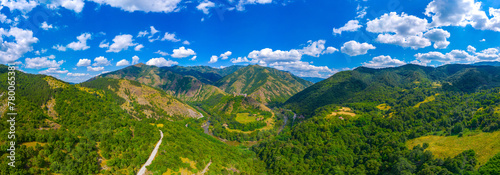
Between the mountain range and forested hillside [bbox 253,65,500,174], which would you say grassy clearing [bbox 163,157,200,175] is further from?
forested hillside [bbox 253,65,500,174]

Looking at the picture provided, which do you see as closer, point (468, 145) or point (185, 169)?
point (185, 169)

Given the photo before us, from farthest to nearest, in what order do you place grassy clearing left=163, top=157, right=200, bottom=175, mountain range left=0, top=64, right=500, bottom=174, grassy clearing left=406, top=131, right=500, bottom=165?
1. grassy clearing left=406, top=131, right=500, bottom=165
2. grassy clearing left=163, top=157, right=200, bottom=175
3. mountain range left=0, top=64, right=500, bottom=174

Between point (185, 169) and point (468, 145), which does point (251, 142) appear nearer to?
point (185, 169)

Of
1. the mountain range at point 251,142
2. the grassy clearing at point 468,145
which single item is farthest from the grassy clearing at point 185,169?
the grassy clearing at point 468,145

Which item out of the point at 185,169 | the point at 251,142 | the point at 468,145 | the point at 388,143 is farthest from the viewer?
the point at 251,142

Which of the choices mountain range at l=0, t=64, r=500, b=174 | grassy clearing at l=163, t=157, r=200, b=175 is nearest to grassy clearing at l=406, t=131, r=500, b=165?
mountain range at l=0, t=64, r=500, b=174

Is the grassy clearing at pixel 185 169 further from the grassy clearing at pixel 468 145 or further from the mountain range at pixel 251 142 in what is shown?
the grassy clearing at pixel 468 145

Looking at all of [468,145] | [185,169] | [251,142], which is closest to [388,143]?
[468,145]

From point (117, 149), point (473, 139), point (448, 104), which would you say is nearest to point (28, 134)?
point (117, 149)

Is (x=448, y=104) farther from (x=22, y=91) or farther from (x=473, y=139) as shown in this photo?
(x=22, y=91)
